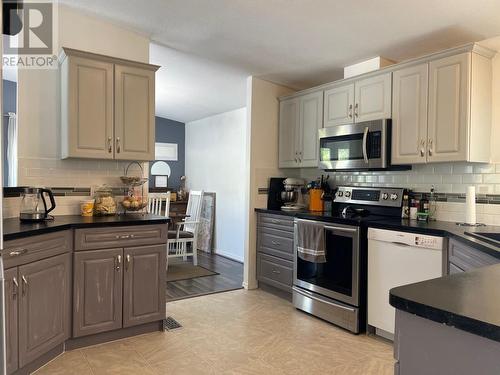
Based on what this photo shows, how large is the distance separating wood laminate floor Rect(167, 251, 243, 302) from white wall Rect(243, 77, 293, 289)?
0.29m

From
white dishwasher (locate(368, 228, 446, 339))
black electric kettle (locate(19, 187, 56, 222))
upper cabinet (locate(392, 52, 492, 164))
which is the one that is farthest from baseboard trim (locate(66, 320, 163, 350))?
upper cabinet (locate(392, 52, 492, 164))

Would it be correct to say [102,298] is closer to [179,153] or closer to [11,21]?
[11,21]

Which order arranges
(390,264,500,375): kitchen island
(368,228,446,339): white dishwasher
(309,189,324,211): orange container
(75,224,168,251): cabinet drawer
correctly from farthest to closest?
1. (309,189,324,211): orange container
2. (75,224,168,251): cabinet drawer
3. (368,228,446,339): white dishwasher
4. (390,264,500,375): kitchen island

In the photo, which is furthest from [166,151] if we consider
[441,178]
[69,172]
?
[441,178]

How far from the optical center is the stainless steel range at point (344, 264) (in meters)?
3.03

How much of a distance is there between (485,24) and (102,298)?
3354mm

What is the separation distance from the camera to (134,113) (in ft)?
10.5

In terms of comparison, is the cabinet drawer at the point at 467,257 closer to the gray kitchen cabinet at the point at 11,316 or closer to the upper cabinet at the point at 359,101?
the upper cabinet at the point at 359,101

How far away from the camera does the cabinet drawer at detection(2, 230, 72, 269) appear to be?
2.16 m

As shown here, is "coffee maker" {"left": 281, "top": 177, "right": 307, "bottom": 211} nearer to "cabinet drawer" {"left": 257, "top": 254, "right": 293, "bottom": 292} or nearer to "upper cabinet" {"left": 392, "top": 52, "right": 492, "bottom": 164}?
"cabinet drawer" {"left": 257, "top": 254, "right": 293, "bottom": 292}

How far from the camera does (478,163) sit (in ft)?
9.45

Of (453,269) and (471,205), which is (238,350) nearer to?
(453,269)

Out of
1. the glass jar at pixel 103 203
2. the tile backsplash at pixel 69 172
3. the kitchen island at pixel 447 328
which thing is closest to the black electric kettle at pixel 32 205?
the tile backsplash at pixel 69 172

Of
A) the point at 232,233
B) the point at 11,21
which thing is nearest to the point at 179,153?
the point at 232,233
